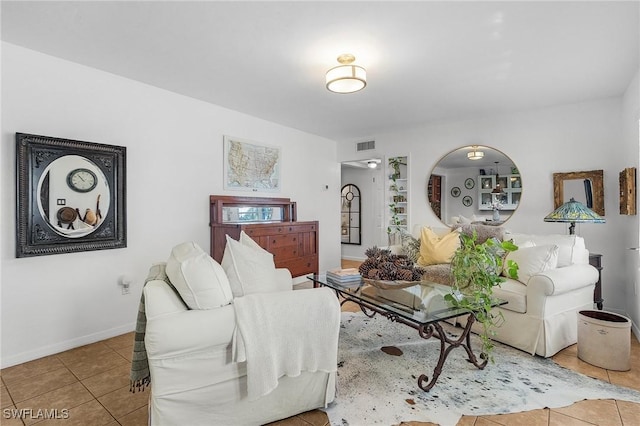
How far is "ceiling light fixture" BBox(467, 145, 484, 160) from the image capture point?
450 centimetres

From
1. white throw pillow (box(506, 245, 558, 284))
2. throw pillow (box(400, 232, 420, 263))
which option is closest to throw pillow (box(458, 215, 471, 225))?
throw pillow (box(400, 232, 420, 263))

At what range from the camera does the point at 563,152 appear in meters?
3.90

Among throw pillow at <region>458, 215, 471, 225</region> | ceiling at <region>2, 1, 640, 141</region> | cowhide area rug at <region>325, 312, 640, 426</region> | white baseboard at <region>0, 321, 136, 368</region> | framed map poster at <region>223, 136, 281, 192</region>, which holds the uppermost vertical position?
ceiling at <region>2, 1, 640, 141</region>

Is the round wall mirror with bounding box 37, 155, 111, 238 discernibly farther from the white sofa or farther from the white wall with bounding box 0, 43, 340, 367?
the white sofa

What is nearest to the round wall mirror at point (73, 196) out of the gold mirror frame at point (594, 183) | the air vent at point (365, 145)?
the air vent at point (365, 145)

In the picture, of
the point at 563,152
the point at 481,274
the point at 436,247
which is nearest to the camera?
the point at 481,274

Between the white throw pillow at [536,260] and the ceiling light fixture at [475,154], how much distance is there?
79.5 inches

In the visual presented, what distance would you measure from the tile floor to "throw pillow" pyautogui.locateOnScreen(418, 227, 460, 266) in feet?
4.36

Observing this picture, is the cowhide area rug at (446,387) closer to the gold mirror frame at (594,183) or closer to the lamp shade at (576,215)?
the lamp shade at (576,215)

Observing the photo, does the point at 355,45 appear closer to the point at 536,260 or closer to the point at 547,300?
the point at 536,260

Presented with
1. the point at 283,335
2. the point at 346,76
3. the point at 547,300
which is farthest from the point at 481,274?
the point at 346,76

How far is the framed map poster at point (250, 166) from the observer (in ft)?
13.7

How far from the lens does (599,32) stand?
230 cm

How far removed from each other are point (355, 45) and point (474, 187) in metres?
2.98
